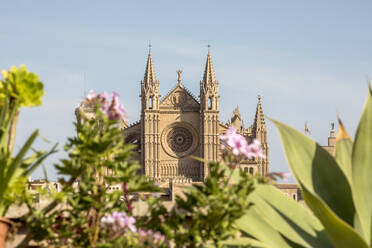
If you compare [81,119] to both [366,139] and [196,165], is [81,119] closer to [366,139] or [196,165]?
[366,139]

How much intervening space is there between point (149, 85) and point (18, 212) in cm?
5470

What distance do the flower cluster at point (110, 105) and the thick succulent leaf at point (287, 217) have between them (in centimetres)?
80

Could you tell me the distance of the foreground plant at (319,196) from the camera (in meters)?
2.93

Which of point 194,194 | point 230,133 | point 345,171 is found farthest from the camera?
point 345,171

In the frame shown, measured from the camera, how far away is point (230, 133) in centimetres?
275

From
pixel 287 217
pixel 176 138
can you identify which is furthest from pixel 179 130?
pixel 287 217

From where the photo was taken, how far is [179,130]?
57906mm

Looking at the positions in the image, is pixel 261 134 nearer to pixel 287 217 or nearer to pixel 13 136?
pixel 287 217

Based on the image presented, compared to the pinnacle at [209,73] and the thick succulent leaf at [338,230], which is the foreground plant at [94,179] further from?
the pinnacle at [209,73]

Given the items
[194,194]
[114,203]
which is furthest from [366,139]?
[114,203]

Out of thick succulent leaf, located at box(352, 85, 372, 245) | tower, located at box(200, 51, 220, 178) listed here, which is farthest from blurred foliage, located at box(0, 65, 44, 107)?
tower, located at box(200, 51, 220, 178)

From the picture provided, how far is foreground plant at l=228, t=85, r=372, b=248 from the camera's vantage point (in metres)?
2.93

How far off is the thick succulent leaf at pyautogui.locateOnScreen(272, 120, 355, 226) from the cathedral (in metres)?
52.7

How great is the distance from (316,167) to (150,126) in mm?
53821
